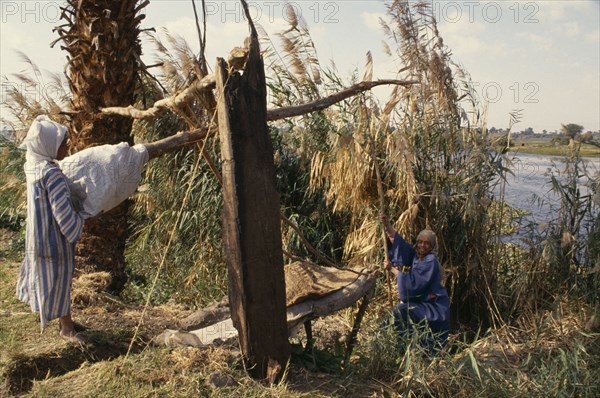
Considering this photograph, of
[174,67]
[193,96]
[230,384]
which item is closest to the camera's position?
[230,384]

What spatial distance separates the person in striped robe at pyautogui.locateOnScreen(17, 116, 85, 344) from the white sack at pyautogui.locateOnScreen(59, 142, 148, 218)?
8cm

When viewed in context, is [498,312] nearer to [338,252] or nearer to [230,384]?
[338,252]

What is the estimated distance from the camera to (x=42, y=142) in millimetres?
4195

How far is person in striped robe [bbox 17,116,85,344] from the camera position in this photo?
13.6 ft

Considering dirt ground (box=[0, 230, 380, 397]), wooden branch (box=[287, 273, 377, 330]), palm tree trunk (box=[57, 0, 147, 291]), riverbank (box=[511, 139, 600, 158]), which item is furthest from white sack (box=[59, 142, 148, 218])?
riverbank (box=[511, 139, 600, 158])

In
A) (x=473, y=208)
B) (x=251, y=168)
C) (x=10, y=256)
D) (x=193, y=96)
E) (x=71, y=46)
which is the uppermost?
(x=71, y=46)

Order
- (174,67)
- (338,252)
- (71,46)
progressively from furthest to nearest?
(174,67) → (338,252) → (71,46)

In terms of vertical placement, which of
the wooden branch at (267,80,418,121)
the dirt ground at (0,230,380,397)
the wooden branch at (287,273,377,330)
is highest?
the wooden branch at (267,80,418,121)

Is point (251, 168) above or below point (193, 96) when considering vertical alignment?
below

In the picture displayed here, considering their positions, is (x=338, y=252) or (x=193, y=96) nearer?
(x=193, y=96)

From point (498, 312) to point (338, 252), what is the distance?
6.22 feet

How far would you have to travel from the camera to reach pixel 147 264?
292 inches

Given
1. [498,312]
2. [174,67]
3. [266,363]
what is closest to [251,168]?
[266,363]

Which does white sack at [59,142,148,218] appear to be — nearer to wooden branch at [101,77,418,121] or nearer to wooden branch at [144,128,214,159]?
wooden branch at [144,128,214,159]
